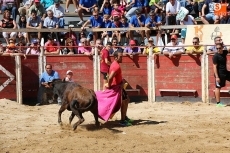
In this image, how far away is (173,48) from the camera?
50.1 ft

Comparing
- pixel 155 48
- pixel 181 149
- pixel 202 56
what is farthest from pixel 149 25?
pixel 181 149

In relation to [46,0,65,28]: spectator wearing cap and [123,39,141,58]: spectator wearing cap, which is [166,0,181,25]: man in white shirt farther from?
[46,0,65,28]: spectator wearing cap

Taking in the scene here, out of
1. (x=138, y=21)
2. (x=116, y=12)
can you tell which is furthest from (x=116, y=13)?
(x=138, y=21)

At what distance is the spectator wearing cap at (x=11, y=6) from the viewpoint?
17891mm

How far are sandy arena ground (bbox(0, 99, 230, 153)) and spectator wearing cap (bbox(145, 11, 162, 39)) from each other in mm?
2876

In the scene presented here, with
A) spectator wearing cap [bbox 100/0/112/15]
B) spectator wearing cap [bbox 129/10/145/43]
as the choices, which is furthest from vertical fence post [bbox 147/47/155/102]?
spectator wearing cap [bbox 100/0/112/15]

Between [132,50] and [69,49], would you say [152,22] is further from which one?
[69,49]

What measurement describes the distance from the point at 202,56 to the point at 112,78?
4430mm

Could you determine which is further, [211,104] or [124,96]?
[211,104]

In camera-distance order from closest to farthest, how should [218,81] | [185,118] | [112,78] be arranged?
[112,78] → [185,118] → [218,81]

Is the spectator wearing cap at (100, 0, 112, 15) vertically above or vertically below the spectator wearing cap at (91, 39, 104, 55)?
above

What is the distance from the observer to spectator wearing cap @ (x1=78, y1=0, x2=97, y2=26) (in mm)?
18047

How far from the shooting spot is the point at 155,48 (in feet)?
51.2

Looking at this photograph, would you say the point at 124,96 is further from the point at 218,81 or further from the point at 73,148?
the point at 218,81
